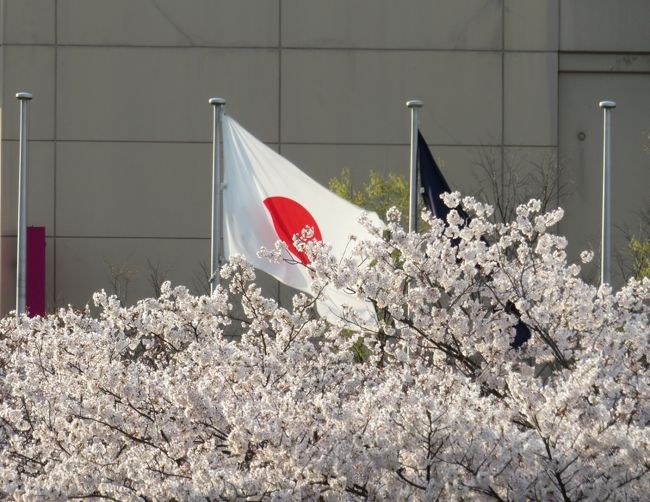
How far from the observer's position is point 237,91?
2703 centimetres

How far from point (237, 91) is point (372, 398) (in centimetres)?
1928

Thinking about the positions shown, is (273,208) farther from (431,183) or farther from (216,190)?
(431,183)

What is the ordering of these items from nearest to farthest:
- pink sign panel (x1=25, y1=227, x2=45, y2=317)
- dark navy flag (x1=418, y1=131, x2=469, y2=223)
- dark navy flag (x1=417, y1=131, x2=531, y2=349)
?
dark navy flag (x1=417, y1=131, x2=531, y2=349) → dark navy flag (x1=418, y1=131, x2=469, y2=223) → pink sign panel (x1=25, y1=227, x2=45, y2=317)

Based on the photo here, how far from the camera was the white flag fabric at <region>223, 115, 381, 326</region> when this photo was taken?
15.6 metres

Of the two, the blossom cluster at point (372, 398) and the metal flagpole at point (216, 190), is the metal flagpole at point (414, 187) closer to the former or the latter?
the metal flagpole at point (216, 190)

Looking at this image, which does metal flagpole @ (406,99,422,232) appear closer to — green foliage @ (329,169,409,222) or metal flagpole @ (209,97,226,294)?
metal flagpole @ (209,97,226,294)

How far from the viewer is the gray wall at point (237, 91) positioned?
88.6 ft

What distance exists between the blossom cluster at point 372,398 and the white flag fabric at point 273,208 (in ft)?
14.8

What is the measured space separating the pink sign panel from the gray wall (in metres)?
0.54

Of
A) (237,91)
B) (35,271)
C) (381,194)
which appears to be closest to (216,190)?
(381,194)

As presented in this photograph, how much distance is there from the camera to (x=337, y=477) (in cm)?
812

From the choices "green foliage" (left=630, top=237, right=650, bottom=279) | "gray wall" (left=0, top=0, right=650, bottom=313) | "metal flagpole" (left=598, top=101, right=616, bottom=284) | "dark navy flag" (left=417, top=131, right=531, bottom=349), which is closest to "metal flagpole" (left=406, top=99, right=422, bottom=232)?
"dark navy flag" (left=417, top=131, right=531, bottom=349)

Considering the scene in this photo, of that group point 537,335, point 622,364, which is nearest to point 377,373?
point 537,335

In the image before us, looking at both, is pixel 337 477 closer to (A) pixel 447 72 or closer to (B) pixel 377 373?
(B) pixel 377 373
